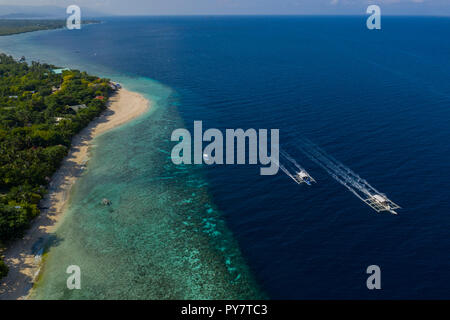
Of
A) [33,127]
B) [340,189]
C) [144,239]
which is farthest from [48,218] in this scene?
[340,189]

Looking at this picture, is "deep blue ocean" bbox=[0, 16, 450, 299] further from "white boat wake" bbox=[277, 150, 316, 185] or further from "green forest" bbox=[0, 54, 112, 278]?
"green forest" bbox=[0, 54, 112, 278]

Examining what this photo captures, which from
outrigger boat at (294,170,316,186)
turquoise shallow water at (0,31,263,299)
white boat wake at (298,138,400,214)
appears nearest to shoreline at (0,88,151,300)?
turquoise shallow water at (0,31,263,299)

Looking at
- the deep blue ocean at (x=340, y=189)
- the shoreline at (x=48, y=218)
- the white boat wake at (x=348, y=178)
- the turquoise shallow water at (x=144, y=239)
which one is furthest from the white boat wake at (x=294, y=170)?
the shoreline at (x=48, y=218)

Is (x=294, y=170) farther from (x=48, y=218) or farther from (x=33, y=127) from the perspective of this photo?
(x=33, y=127)

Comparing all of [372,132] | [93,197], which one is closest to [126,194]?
[93,197]

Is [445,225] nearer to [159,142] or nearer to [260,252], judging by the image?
[260,252]

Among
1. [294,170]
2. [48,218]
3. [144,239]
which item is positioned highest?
[294,170]

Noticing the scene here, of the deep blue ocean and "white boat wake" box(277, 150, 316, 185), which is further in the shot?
"white boat wake" box(277, 150, 316, 185)
